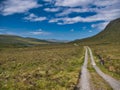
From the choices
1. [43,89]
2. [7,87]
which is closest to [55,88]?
[43,89]

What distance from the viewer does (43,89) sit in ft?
87.3

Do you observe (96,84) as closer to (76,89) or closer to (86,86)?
(86,86)

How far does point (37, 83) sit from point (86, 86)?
670 cm

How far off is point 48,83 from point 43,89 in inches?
136

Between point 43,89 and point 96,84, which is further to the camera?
point 96,84

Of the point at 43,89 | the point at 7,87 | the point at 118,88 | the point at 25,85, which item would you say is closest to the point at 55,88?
the point at 43,89

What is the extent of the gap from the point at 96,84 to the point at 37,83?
8.20 meters

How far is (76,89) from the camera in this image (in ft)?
89.2

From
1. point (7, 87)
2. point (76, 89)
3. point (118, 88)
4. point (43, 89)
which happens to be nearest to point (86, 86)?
point (76, 89)

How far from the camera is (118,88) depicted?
26.9m

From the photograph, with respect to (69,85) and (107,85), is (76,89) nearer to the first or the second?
(69,85)

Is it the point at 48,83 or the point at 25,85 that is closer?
the point at 25,85

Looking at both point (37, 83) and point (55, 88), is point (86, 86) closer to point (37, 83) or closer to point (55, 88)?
point (55, 88)

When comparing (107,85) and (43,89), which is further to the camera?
(107,85)
